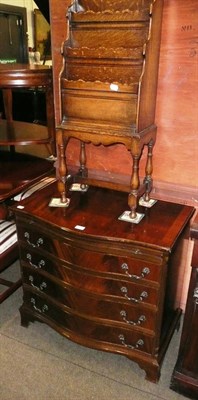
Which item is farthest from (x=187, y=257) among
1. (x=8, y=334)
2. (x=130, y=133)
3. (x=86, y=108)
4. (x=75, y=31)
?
(x=75, y=31)

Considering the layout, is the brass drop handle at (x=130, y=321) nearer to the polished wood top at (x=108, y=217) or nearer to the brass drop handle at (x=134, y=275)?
the brass drop handle at (x=134, y=275)

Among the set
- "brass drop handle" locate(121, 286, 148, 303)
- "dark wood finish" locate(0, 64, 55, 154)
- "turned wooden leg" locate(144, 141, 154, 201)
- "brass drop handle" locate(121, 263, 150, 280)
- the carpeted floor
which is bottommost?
the carpeted floor

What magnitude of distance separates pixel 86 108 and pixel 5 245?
961 mm

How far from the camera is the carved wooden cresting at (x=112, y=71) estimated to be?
1.29 metres

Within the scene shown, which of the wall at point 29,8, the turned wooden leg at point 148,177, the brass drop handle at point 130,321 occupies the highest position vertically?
the wall at point 29,8

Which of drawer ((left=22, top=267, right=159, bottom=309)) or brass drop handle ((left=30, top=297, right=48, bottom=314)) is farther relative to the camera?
brass drop handle ((left=30, top=297, right=48, bottom=314))

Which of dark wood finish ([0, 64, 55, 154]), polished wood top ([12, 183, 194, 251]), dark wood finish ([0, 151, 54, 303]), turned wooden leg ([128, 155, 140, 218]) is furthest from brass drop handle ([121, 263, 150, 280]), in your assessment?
dark wood finish ([0, 64, 55, 154])

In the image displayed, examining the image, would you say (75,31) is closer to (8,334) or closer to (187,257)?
(187,257)

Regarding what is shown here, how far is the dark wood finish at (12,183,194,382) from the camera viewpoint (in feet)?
4.45

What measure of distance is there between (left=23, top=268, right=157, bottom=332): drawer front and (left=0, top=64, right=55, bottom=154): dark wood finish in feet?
2.88

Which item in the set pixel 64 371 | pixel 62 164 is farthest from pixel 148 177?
pixel 64 371

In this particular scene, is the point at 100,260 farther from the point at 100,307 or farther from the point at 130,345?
the point at 130,345

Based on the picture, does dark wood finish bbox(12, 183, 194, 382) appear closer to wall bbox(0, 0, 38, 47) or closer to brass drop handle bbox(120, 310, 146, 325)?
brass drop handle bbox(120, 310, 146, 325)

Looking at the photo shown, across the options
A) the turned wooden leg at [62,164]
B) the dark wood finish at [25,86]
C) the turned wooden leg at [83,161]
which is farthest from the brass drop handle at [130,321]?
the dark wood finish at [25,86]
